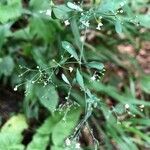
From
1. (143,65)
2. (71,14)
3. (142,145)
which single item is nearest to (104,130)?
(142,145)

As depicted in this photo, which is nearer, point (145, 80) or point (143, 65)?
point (145, 80)

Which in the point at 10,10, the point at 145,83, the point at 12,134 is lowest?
the point at 145,83

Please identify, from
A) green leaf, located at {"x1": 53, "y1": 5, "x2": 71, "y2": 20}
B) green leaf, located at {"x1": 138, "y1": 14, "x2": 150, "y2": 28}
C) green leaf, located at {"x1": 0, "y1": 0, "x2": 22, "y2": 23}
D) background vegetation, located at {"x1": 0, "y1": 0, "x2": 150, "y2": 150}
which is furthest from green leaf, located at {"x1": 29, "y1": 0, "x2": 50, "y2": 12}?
green leaf, located at {"x1": 53, "y1": 5, "x2": 71, "y2": 20}

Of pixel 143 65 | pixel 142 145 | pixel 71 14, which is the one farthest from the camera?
pixel 143 65

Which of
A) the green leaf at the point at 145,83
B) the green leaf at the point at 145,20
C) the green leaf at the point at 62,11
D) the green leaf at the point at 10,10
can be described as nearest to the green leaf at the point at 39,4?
the green leaf at the point at 10,10

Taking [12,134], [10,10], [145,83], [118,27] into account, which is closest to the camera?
[118,27]

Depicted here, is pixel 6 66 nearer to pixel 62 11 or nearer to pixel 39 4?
pixel 39 4

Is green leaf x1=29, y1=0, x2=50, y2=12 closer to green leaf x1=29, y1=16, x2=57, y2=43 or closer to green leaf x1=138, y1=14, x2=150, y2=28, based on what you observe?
A: green leaf x1=29, y1=16, x2=57, y2=43

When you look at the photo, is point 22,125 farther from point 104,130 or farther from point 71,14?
point 71,14

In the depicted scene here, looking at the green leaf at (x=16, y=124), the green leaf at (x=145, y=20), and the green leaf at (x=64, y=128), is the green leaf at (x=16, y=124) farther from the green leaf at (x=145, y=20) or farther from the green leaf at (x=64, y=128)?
the green leaf at (x=145, y=20)

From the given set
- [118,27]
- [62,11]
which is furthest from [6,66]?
[118,27]

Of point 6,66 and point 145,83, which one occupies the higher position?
point 6,66
